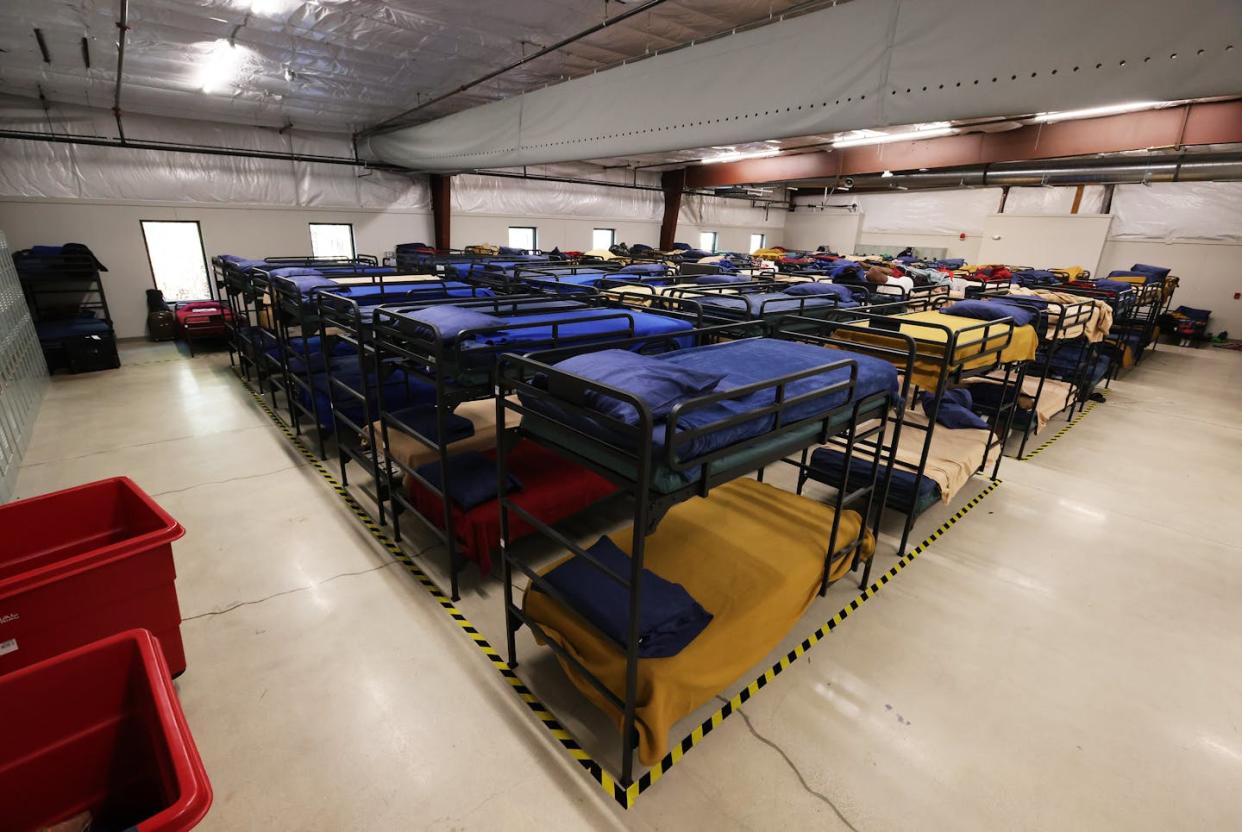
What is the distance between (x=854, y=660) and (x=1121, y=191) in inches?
783

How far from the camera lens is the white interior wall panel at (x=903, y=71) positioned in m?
3.25

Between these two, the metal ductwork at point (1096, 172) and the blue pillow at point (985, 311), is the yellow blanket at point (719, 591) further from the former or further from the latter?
the metal ductwork at point (1096, 172)

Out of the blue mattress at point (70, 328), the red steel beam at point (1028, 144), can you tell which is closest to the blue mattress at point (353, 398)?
the blue mattress at point (70, 328)

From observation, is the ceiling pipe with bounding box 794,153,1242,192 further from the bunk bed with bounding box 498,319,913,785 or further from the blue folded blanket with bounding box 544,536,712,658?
the blue folded blanket with bounding box 544,536,712,658

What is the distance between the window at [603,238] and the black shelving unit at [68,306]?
13.4m

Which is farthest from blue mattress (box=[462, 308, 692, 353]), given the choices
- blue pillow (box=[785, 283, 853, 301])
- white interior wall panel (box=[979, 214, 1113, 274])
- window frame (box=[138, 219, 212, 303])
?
white interior wall panel (box=[979, 214, 1113, 274])

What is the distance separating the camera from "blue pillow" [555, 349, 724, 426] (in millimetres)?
2170

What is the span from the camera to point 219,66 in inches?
289

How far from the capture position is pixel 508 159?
8672 millimetres

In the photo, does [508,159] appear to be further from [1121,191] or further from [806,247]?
[806,247]

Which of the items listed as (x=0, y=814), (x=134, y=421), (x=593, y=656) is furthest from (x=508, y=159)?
(x=0, y=814)

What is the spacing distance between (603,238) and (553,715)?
18.8 meters

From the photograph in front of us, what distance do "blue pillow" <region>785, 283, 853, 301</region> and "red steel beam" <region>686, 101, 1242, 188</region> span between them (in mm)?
4835

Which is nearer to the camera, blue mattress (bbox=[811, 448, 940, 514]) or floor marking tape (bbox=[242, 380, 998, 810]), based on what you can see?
floor marking tape (bbox=[242, 380, 998, 810])
